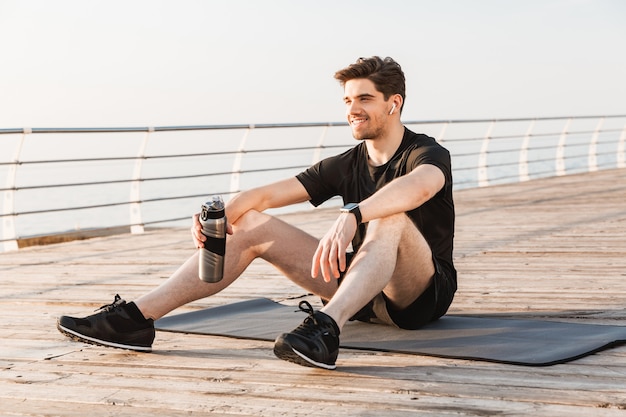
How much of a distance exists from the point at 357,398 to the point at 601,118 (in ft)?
45.6

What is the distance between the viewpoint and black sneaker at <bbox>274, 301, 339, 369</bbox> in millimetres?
2309

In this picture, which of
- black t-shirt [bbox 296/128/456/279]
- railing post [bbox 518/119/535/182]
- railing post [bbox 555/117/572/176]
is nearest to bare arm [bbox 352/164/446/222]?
black t-shirt [bbox 296/128/456/279]

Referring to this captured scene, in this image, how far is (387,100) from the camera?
9.48 feet

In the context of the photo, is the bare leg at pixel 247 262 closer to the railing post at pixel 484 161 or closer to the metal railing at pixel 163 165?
the metal railing at pixel 163 165

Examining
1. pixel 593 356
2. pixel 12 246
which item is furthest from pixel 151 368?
pixel 12 246

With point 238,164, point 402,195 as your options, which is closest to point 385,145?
point 402,195

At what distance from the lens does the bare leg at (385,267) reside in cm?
247

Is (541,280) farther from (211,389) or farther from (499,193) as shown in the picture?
(499,193)

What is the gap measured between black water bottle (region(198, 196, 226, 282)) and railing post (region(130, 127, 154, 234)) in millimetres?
4876

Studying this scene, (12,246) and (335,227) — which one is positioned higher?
(335,227)

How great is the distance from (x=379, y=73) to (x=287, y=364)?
97 cm

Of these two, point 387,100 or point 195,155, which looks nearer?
point 387,100

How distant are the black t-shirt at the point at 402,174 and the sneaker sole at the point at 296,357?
0.64 meters

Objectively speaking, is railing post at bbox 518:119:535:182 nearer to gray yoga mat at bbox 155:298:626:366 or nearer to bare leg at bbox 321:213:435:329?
gray yoga mat at bbox 155:298:626:366
